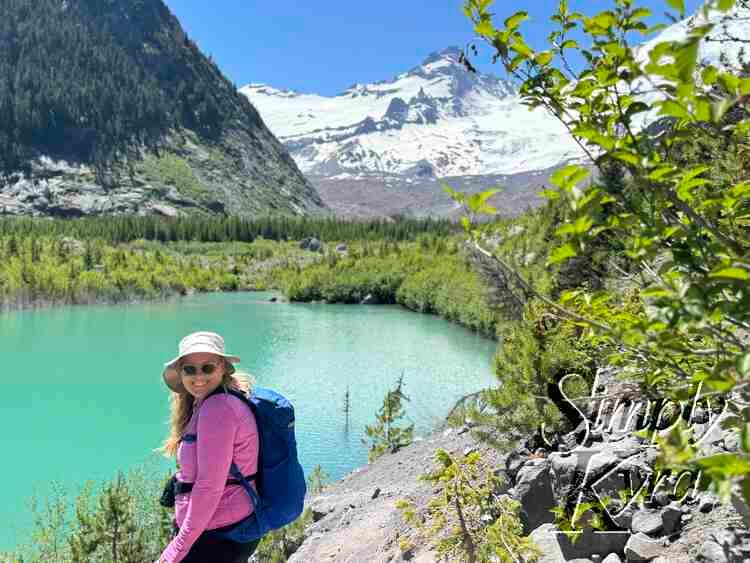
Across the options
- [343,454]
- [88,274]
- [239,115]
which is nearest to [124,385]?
[343,454]

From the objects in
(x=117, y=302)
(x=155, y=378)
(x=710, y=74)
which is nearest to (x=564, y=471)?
(x=710, y=74)

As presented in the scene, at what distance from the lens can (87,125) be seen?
121125 mm

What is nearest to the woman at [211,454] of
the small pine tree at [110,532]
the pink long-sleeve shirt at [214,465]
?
the pink long-sleeve shirt at [214,465]

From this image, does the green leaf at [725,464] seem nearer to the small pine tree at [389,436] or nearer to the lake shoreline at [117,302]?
the small pine tree at [389,436]

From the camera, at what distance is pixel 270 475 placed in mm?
3207

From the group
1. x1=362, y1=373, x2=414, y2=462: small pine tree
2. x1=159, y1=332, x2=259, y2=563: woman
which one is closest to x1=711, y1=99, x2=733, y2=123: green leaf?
x1=159, y1=332, x2=259, y2=563: woman

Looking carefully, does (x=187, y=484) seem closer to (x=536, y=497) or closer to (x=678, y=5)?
(x=678, y=5)

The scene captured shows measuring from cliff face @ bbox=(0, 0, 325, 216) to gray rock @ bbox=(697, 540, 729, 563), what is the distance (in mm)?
114602

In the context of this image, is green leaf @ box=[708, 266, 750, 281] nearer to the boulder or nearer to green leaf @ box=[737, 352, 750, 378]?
green leaf @ box=[737, 352, 750, 378]

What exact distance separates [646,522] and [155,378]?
2150 centimetres

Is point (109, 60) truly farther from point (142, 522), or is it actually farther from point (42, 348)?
point (142, 522)

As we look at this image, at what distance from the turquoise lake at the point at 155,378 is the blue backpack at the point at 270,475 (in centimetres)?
920

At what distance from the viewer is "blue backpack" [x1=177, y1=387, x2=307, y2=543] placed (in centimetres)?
313

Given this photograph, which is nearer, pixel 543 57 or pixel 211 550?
pixel 543 57
